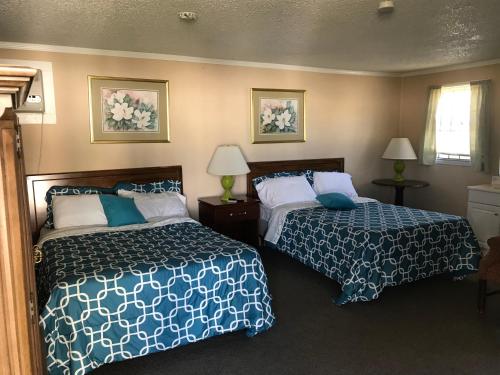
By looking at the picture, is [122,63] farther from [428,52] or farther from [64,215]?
[428,52]

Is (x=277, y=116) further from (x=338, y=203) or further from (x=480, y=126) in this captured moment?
(x=480, y=126)

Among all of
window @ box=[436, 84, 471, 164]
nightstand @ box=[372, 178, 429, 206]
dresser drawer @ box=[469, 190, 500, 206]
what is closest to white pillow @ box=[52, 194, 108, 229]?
nightstand @ box=[372, 178, 429, 206]

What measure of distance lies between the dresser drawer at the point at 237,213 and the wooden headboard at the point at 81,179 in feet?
2.07

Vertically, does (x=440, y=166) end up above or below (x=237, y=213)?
above

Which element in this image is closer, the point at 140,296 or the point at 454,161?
the point at 140,296

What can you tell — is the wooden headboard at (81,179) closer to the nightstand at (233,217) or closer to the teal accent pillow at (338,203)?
the nightstand at (233,217)

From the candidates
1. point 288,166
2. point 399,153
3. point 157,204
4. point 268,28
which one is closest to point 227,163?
point 157,204

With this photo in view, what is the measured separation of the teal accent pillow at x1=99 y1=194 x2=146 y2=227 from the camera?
3473mm

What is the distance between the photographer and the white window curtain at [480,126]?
15.5ft

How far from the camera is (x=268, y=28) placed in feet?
10.4

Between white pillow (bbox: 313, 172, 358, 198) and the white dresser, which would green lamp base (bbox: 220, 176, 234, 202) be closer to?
white pillow (bbox: 313, 172, 358, 198)

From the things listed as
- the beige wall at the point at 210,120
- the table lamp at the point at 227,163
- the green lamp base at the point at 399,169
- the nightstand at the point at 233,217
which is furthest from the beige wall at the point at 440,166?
the table lamp at the point at 227,163

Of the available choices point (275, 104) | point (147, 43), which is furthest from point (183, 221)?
point (275, 104)

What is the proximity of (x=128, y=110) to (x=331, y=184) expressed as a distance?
2458 mm
